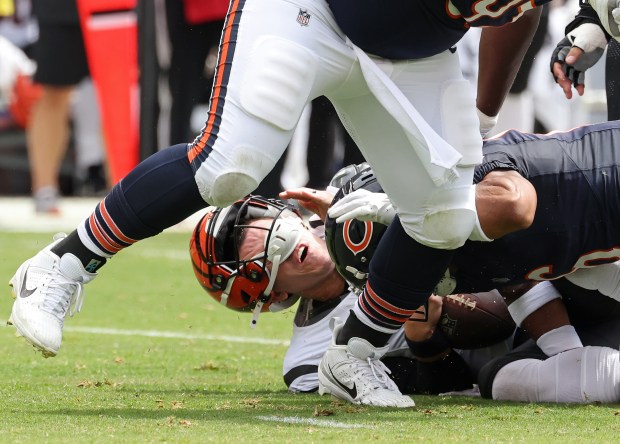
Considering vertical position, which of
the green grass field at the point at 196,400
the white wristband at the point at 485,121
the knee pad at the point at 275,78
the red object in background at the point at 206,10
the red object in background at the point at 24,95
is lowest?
the red object in background at the point at 24,95

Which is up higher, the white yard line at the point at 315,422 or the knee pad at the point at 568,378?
the white yard line at the point at 315,422

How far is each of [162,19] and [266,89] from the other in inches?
241

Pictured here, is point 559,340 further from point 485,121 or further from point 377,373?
point 485,121

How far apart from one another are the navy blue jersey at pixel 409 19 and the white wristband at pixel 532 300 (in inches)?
32.4

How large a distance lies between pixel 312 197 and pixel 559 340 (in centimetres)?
82

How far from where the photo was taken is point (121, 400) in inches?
135

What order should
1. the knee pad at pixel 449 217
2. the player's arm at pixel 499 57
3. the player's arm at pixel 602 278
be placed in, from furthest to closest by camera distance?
1. the player's arm at pixel 499 57
2. the player's arm at pixel 602 278
3. the knee pad at pixel 449 217

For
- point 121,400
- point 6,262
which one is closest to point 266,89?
point 121,400

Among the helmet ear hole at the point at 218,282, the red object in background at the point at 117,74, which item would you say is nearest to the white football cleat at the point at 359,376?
the helmet ear hole at the point at 218,282

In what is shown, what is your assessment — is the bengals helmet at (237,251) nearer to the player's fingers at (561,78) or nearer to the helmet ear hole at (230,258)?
the helmet ear hole at (230,258)

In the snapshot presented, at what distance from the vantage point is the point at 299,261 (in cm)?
386

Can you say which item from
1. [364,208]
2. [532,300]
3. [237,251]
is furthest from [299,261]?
[532,300]

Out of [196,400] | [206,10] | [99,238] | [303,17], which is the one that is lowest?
[206,10]

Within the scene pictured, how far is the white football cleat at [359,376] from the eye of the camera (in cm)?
344
